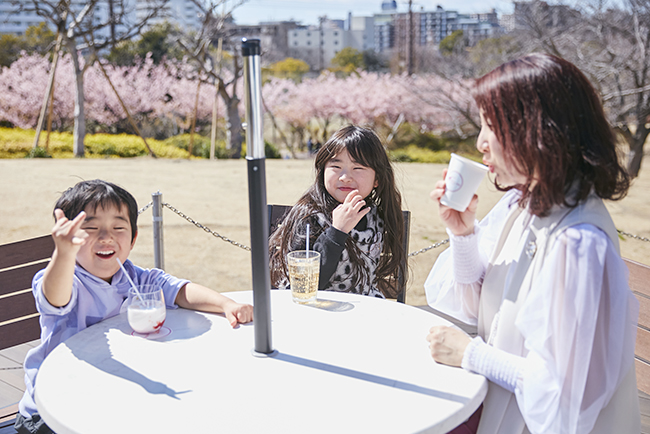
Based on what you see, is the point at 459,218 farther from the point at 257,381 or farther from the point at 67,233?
the point at 67,233

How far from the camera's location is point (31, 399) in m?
1.42

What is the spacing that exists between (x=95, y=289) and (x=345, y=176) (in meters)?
1.02

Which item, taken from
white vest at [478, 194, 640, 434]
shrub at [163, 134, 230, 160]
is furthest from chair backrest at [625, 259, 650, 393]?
shrub at [163, 134, 230, 160]

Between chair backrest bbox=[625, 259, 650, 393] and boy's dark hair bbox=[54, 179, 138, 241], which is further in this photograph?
chair backrest bbox=[625, 259, 650, 393]

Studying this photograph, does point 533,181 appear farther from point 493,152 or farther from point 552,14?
point 552,14

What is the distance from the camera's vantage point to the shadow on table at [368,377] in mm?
1133

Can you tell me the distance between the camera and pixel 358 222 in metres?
2.18

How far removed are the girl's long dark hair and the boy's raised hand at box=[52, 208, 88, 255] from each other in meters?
0.99

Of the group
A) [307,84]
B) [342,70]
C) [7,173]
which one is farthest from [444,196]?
[342,70]

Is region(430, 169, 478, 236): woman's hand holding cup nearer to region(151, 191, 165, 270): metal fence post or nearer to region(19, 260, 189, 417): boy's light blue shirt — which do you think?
region(19, 260, 189, 417): boy's light blue shirt

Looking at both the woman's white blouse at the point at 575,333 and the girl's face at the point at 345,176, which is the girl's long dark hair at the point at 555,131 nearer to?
the woman's white blouse at the point at 575,333

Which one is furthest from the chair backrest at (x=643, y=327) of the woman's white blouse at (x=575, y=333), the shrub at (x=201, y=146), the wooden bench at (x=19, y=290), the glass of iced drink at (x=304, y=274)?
the shrub at (x=201, y=146)

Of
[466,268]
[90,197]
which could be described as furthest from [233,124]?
[466,268]

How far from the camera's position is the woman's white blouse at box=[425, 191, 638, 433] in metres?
1.13
